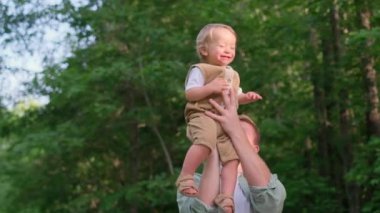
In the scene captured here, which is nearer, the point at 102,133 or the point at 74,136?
the point at 74,136

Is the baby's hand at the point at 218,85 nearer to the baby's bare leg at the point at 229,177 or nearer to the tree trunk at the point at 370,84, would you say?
the baby's bare leg at the point at 229,177

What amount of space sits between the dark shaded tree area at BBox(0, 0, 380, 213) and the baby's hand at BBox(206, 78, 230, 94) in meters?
6.61

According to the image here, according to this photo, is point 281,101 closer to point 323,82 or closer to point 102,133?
point 323,82

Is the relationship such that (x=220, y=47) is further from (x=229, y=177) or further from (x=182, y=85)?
(x=182, y=85)

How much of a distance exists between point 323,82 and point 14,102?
573 centimetres

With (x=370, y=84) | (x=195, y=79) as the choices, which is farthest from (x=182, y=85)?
(x=195, y=79)

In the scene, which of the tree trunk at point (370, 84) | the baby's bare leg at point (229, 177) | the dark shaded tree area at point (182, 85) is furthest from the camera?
the dark shaded tree area at point (182, 85)

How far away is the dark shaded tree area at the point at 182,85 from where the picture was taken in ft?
33.8

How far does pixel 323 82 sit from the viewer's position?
35.7ft

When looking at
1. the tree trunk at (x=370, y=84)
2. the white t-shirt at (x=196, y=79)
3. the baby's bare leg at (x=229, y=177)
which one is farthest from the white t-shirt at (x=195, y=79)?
the tree trunk at (x=370, y=84)

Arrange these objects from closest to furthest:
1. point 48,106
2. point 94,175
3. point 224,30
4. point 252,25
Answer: point 224,30
point 252,25
point 48,106
point 94,175

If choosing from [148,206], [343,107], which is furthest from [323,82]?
[148,206]

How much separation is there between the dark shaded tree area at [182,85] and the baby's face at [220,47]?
6545 mm

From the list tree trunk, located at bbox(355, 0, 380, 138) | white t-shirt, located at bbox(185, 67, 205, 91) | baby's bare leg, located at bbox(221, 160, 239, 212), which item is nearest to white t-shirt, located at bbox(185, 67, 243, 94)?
white t-shirt, located at bbox(185, 67, 205, 91)
